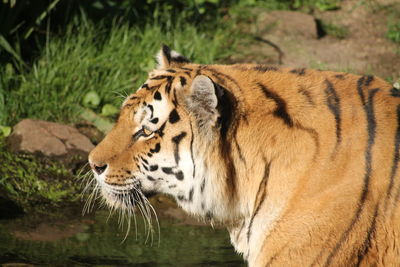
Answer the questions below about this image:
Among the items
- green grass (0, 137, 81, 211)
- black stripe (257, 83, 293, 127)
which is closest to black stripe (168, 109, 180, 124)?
black stripe (257, 83, 293, 127)

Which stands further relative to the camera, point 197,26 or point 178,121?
point 197,26

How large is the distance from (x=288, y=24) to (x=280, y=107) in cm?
428

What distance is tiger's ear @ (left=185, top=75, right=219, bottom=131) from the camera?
9.66 feet

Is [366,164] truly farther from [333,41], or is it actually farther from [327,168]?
[333,41]

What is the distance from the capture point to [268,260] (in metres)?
2.93

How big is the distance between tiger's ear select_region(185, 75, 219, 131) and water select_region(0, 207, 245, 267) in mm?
1468

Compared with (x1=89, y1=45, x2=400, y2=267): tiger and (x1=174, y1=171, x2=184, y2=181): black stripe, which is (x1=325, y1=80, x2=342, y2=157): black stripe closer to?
(x1=89, y1=45, x2=400, y2=267): tiger

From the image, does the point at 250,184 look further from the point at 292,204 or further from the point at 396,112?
the point at 396,112

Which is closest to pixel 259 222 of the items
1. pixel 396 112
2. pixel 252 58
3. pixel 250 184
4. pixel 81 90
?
pixel 250 184

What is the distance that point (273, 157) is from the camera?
9.90 ft

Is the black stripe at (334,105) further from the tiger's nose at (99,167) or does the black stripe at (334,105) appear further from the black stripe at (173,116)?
the tiger's nose at (99,167)

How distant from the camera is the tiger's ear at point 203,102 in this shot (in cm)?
295

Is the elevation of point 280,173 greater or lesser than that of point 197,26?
greater

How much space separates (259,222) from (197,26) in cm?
419
